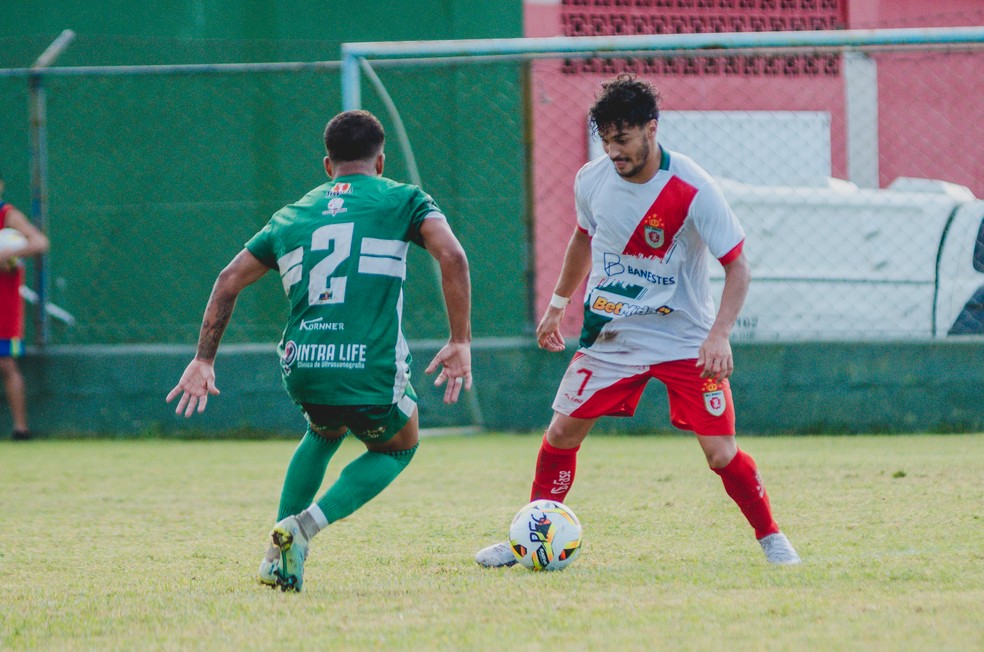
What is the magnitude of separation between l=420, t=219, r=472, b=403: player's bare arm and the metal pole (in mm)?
6183

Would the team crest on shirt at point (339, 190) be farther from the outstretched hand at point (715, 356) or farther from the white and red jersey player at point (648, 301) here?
the outstretched hand at point (715, 356)

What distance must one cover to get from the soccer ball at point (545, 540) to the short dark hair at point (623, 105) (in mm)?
1339

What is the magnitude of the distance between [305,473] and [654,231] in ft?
4.79

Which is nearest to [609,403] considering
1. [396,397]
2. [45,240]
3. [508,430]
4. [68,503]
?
[396,397]

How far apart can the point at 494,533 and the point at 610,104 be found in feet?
6.07

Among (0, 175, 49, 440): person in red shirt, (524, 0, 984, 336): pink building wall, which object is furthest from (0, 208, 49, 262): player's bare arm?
(524, 0, 984, 336): pink building wall

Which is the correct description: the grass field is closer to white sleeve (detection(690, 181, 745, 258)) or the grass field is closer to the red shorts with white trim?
the red shorts with white trim

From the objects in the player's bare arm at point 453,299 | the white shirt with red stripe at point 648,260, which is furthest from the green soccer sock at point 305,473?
the white shirt with red stripe at point 648,260

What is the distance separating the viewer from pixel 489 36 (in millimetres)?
11945

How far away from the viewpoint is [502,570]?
432 cm

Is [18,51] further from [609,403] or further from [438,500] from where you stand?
[609,403]

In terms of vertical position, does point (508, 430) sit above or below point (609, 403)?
below

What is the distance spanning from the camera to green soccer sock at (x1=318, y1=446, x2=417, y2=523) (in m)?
4.06

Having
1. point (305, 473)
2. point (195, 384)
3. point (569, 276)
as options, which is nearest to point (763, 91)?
point (569, 276)
